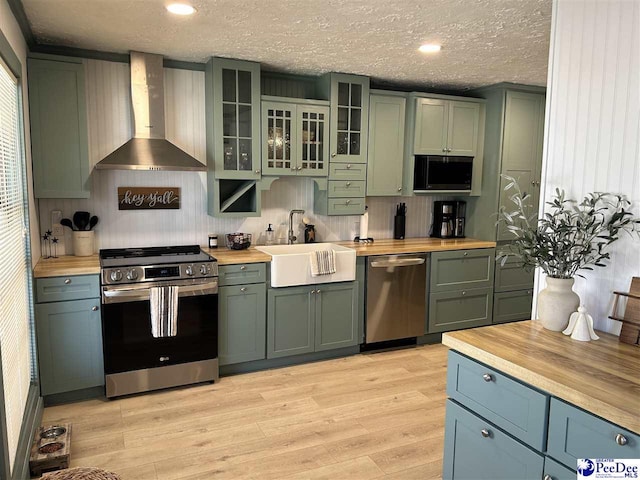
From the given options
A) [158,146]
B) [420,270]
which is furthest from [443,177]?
[158,146]

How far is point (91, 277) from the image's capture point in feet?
10.8

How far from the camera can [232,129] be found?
13.0 feet

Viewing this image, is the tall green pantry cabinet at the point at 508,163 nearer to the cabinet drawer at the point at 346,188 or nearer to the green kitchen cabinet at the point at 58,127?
the cabinet drawer at the point at 346,188

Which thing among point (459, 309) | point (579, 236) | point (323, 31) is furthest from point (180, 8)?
point (459, 309)

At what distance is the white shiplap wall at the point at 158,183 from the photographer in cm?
377

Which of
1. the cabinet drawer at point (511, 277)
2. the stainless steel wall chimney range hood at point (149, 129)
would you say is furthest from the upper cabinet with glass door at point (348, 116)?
the cabinet drawer at point (511, 277)

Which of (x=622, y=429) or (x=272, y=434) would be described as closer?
(x=622, y=429)

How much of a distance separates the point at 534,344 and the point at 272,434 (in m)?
1.73

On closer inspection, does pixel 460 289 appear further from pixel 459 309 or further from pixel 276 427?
pixel 276 427

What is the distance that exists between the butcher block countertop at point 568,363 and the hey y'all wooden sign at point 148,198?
278 centimetres

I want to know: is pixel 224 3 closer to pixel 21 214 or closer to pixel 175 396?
pixel 21 214
